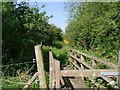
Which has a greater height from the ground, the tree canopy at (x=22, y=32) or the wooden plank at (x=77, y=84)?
the tree canopy at (x=22, y=32)

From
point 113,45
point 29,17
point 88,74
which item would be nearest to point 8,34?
point 29,17

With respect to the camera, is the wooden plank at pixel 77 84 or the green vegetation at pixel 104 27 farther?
the green vegetation at pixel 104 27

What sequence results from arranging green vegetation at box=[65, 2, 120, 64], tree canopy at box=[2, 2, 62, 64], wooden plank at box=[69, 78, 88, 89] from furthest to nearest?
green vegetation at box=[65, 2, 120, 64]
tree canopy at box=[2, 2, 62, 64]
wooden plank at box=[69, 78, 88, 89]

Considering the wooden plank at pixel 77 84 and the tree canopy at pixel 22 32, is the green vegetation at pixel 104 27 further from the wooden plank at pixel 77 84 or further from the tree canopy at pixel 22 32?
the wooden plank at pixel 77 84

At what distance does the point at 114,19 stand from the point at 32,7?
3.97 metres

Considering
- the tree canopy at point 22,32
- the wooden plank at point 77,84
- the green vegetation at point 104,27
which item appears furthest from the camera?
the green vegetation at point 104,27

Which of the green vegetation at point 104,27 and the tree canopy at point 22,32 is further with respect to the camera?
the green vegetation at point 104,27

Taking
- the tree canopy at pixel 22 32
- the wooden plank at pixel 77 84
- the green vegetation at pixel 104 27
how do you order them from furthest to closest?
the green vegetation at pixel 104 27
the tree canopy at pixel 22 32
the wooden plank at pixel 77 84

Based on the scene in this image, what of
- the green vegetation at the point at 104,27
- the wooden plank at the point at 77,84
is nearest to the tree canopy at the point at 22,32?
the green vegetation at the point at 104,27

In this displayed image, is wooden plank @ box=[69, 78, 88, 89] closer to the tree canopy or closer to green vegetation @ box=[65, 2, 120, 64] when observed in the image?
green vegetation @ box=[65, 2, 120, 64]

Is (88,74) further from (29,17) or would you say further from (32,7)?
(32,7)

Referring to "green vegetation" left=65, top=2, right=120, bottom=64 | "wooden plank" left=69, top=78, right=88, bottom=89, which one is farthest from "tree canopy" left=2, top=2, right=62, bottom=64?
"wooden plank" left=69, top=78, right=88, bottom=89

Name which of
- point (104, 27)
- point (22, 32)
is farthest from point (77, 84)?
point (104, 27)

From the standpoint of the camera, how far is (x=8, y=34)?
5.34 m
